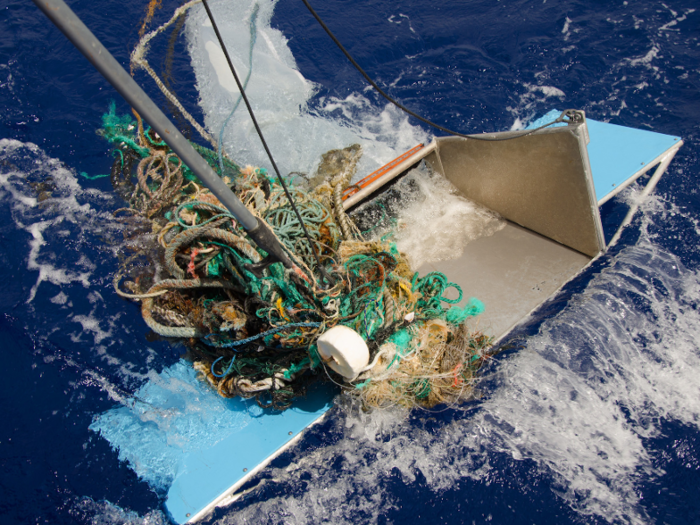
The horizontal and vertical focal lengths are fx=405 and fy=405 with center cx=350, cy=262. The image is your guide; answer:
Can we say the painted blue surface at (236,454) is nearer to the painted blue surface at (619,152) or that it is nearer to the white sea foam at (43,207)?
the white sea foam at (43,207)

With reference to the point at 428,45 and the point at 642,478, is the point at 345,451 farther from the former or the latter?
the point at 428,45

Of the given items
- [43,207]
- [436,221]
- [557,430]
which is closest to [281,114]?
[436,221]

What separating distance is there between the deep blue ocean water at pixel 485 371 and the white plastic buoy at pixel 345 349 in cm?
86

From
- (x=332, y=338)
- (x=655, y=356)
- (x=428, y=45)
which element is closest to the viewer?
(x=332, y=338)

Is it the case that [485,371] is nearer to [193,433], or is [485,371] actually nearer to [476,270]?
[476,270]

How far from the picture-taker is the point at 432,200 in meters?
4.08

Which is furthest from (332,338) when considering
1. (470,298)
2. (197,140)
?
(197,140)

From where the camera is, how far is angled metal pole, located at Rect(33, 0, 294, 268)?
100 cm

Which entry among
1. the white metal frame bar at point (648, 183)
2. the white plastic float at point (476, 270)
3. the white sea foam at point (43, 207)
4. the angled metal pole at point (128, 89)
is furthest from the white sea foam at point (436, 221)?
the white sea foam at point (43, 207)

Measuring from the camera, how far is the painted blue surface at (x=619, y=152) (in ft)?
12.7

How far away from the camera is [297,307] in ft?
8.71

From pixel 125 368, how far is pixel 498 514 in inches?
119

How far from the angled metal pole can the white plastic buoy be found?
884 mm

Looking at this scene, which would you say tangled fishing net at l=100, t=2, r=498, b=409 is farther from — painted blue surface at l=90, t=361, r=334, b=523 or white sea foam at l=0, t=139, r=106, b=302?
white sea foam at l=0, t=139, r=106, b=302
